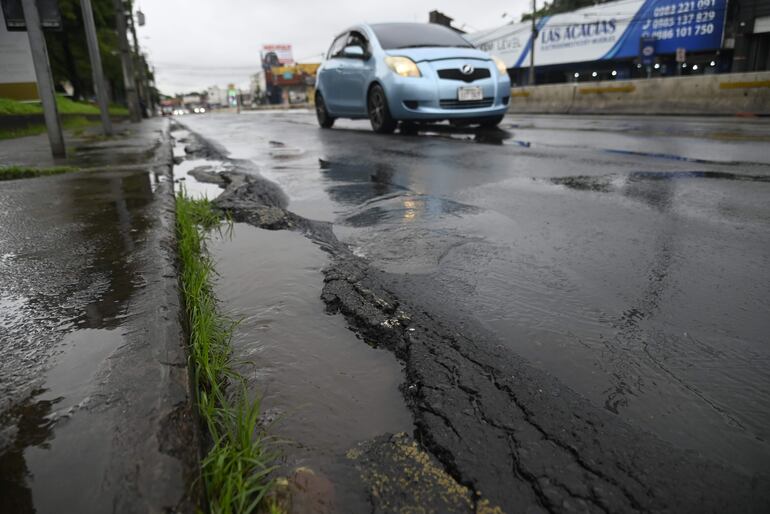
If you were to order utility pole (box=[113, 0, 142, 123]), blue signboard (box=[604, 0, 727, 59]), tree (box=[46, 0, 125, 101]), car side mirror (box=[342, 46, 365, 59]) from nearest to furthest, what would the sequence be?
1. car side mirror (box=[342, 46, 365, 59])
2. utility pole (box=[113, 0, 142, 123])
3. tree (box=[46, 0, 125, 101])
4. blue signboard (box=[604, 0, 727, 59])

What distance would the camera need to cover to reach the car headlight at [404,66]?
735cm

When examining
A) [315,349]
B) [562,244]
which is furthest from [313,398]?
[562,244]

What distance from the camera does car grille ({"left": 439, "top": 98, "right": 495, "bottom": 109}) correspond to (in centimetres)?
731

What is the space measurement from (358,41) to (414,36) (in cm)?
110

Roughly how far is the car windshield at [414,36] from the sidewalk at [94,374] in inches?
254

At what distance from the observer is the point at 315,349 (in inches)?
61.8

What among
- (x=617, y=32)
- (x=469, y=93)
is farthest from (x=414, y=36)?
(x=617, y=32)

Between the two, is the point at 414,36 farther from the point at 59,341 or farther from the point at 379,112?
the point at 59,341

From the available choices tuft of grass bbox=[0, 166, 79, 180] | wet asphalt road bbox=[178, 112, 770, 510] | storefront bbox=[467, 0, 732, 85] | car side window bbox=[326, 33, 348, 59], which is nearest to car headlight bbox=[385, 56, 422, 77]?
car side window bbox=[326, 33, 348, 59]

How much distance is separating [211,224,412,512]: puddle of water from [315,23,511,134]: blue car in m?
5.57

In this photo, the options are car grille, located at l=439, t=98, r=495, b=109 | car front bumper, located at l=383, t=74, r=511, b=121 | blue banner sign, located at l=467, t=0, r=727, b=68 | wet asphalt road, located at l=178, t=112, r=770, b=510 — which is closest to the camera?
wet asphalt road, located at l=178, t=112, r=770, b=510

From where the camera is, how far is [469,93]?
24.1 feet

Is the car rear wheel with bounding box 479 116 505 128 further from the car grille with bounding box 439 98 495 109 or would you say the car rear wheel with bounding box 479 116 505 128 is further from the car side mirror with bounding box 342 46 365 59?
the car side mirror with bounding box 342 46 365 59

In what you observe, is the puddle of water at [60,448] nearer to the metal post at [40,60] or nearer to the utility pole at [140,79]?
the metal post at [40,60]
